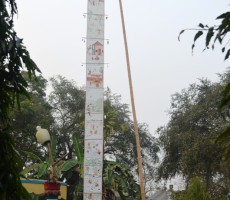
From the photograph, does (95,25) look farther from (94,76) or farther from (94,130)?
(94,130)

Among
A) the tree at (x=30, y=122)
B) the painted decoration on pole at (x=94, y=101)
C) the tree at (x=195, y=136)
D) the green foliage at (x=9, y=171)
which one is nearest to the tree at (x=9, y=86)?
the green foliage at (x=9, y=171)

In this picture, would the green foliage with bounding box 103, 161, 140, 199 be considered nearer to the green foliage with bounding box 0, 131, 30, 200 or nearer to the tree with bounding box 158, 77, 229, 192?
the tree with bounding box 158, 77, 229, 192

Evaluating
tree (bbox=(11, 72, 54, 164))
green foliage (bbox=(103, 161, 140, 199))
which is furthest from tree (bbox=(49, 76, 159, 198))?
green foliage (bbox=(103, 161, 140, 199))

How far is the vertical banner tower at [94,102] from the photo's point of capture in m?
10.3

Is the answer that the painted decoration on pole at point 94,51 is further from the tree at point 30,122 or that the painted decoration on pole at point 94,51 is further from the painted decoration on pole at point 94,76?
the tree at point 30,122

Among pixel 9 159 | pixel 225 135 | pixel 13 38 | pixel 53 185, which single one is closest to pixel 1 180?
pixel 9 159

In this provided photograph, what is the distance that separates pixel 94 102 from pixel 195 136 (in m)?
7.43

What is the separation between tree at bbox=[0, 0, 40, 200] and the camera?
2.14 meters

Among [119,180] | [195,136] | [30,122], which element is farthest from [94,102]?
[30,122]

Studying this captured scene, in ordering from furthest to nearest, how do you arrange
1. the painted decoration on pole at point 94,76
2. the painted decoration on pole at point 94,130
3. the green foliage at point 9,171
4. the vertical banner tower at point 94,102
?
the painted decoration on pole at point 94,76, the painted decoration on pole at point 94,130, the vertical banner tower at point 94,102, the green foliage at point 9,171

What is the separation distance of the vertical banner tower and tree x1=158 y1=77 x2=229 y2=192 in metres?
6.46

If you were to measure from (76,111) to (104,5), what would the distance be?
10.3m

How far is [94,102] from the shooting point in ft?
35.8

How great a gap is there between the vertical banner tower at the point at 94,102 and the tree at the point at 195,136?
6463mm
